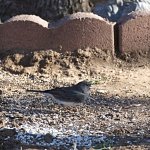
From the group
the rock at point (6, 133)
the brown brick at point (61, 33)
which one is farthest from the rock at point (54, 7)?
the rock at point (6, 133)

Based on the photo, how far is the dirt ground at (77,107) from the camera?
21.1 ft

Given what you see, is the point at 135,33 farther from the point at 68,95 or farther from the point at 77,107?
the point at 68,95

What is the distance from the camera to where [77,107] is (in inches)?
293

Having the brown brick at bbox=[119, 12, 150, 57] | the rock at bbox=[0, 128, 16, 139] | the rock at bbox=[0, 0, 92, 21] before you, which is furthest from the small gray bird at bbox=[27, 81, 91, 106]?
the rock at bbox=[0, 0, 92, 21]

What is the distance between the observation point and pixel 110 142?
6.34 meters

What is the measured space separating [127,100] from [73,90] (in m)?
0.68

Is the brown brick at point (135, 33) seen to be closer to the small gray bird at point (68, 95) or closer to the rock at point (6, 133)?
the small gray bird at point (68, 95)

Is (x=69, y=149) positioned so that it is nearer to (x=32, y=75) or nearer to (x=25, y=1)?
(x=32, y=75)

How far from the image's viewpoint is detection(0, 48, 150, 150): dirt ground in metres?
6.44

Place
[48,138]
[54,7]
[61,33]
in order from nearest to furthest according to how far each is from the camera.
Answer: [48,138]
[61,33]
[54,7]

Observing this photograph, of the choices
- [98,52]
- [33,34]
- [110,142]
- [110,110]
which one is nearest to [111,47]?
[98,52]

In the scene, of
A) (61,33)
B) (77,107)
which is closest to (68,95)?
(77,107)

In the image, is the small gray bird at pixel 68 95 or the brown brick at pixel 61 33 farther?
the brown brick at pixel 61 33

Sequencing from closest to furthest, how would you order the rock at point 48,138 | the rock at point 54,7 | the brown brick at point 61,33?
1. the rock at point 48,138
2. the brown brick at point 61,33
3. the rock at point 54,7
